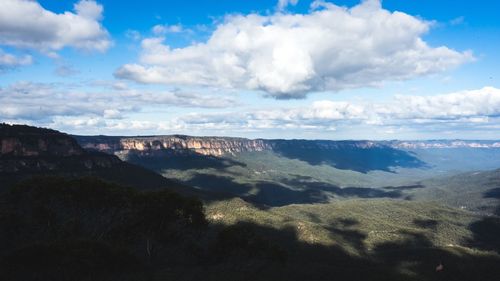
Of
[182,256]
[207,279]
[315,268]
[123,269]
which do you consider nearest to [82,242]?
[123,269]

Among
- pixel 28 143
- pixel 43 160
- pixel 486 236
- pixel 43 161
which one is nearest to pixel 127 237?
pixel 43 161

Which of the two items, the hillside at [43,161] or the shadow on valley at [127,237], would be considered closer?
the shadow on valley at [127,237]

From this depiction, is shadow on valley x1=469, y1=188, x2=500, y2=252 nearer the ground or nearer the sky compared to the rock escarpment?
nearer the ground

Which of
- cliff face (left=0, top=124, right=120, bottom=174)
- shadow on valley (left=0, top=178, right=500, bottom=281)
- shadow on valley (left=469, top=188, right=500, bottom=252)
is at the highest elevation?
cliff face (left=0, top=124, right=120, bottom=174)

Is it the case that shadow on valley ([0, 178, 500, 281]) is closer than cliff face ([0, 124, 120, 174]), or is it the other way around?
shadow on valley ([0, 178, 500, 281])

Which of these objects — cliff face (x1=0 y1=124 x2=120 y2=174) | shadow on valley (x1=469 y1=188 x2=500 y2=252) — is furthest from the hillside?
shadow on valley (x1=469 y1=188 x2=500 y2=252)

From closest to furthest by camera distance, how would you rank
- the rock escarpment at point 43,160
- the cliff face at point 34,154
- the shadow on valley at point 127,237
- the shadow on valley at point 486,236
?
the shadow on valley at point 127,237
the rock escarpment at point 43,160
the cliff face at point 34,154
the shadow on valley at point 486,236

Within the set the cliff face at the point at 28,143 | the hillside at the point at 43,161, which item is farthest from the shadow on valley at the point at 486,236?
the cliff face at the point at 28,143

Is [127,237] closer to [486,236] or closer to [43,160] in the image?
[43,160]

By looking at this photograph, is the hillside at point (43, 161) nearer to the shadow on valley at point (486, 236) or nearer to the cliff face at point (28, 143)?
the cliff face at point (28, 143)

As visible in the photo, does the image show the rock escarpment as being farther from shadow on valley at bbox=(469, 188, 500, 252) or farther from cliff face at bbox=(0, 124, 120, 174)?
shadow on valley at bbox=(469, 188, 500, 252)

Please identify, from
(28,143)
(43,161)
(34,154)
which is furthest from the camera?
(28,143)

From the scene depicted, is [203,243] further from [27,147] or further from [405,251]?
[27,147]
